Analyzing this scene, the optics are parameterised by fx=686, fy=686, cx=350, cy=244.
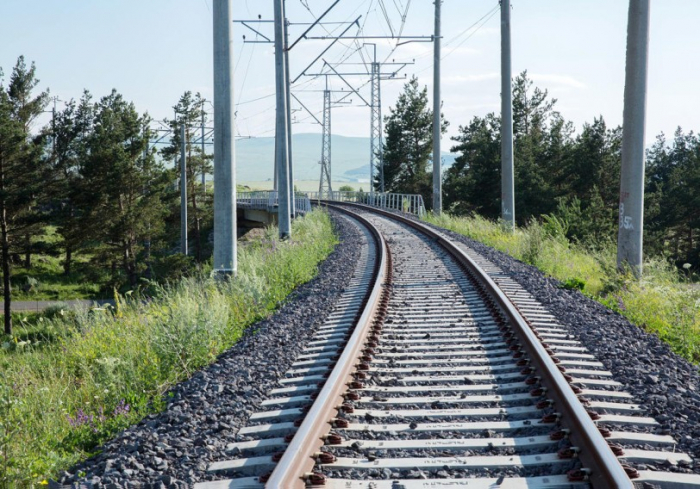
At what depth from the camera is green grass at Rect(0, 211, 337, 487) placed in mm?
4680

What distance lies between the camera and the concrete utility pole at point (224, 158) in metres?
10.5

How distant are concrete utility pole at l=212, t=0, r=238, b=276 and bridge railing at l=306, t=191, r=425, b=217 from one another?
2158 cm

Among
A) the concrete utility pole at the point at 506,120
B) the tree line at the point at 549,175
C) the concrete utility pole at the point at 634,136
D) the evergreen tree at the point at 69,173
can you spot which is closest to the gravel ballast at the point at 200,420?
the concrete utility pole at the point at 634,136

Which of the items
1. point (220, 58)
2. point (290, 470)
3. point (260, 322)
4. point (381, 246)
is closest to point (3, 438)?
point (290, 470)

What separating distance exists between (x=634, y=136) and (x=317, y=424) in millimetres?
8380

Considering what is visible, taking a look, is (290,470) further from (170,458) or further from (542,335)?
(542,335)

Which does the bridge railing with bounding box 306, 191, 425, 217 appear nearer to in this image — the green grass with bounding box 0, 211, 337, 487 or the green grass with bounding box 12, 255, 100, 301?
the green grass with bounding box 12, 255, 100, 301

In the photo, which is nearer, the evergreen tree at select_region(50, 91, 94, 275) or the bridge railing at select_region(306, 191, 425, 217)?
the bridge railing at select_region(306, 191, 425, 217)

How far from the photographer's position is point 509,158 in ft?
66.2

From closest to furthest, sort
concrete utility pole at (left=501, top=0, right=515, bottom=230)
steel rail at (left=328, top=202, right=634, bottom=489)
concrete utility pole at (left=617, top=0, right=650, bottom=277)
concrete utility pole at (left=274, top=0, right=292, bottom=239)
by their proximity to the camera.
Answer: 1. steel rail at (left=328, top=202, right=634, bottom=489)
2. concrete utility pole at (left=617, top=0, right=650, bottom=277)
3. concrete utility pole at (left=501, top=0, right=515, bottom=230)
4. concrete utility pole at (left=274, top=0, right=292, bottom=239)

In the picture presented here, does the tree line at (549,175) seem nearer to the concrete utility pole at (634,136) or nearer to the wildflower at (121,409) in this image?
the concrete utility pole at (634,136)

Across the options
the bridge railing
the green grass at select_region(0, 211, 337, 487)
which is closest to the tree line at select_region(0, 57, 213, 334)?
the bridge railing

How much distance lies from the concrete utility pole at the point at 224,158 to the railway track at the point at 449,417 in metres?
3.21

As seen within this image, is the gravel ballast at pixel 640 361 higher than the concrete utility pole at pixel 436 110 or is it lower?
lower
